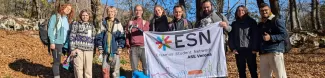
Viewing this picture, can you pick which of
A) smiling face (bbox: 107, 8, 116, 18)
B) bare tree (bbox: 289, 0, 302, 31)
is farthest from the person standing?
bare tree (bbox: 289, 0, 302, 31)

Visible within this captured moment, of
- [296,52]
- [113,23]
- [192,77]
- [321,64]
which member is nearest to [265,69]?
[192,77]

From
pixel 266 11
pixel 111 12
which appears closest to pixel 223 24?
pixel 266 11

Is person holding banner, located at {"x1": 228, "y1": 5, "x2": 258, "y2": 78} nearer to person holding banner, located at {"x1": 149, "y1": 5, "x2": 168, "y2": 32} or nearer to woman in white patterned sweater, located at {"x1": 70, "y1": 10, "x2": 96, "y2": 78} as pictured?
person holding banner, located at {"x1": 149, "y1": 5, "x2": 168, "y2": 32}

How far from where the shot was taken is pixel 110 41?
21.0 ft

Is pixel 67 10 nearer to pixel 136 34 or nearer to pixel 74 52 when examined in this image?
pixel 74 52

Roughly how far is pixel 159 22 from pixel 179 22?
44 cm

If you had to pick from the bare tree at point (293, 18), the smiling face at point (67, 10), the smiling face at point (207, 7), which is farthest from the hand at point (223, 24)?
the bare tree at point (293, 18)

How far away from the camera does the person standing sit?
20.8 feet

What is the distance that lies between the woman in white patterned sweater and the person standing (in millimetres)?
253

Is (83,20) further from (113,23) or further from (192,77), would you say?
(192,77)

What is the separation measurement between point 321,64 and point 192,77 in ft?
19.4

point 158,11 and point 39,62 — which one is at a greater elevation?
point 158,11

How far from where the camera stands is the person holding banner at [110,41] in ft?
21.0

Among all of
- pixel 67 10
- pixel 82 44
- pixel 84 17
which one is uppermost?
pixel 67 10
